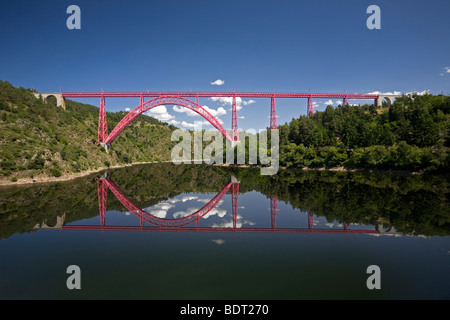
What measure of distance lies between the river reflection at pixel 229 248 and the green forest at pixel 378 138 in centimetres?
1666

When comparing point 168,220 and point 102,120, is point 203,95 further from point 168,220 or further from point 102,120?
point 168,220

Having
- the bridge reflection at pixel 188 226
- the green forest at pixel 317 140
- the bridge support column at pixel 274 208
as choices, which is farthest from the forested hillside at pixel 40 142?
the bridge support column at pixel 274 208

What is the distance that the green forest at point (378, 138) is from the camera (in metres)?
30.5

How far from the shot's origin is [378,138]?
1528 inches

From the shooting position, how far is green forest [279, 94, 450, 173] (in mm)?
30509

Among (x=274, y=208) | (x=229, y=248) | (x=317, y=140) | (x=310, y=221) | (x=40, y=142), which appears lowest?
(x=229, y=248)

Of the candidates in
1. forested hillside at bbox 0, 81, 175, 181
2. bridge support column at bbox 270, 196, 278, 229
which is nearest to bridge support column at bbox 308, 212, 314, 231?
bridge support column at bbox 270, 196, 278, 229

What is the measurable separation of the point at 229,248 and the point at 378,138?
4016 centimetres

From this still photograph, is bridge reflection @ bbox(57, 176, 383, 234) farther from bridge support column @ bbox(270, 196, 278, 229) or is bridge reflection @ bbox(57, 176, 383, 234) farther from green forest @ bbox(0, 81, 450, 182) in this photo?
green forest @ bbox(0, 81, 450, 182)

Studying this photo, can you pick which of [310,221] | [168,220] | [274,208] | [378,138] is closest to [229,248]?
[168,220]

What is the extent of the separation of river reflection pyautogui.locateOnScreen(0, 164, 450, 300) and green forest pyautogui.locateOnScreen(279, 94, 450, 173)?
54.7ft

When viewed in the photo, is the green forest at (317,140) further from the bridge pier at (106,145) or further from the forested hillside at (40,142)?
the bridge pier at (106,145)
